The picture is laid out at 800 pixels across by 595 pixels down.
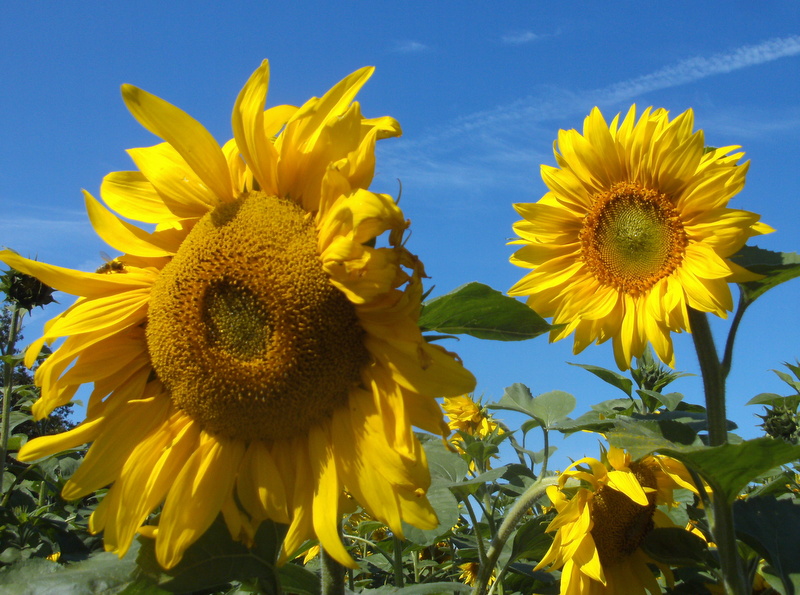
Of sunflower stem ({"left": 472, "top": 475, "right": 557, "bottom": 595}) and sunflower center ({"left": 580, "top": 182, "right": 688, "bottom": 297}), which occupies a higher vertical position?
sunflower center ({"left": 580, "top": 182, "right": 688, "bottom": 297})

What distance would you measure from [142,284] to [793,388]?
11.7 feet

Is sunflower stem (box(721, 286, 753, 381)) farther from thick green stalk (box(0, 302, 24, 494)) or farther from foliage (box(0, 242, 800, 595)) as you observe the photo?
thick green stalk (box(0, 302, 24, 494))

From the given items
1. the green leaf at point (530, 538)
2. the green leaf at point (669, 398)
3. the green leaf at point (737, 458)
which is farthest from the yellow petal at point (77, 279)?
the green leaf at point (669, 398)

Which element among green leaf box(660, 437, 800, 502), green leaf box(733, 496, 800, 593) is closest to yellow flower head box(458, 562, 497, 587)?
green leaf box(733, 496, 800, 593)

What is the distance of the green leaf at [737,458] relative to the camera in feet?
5.76

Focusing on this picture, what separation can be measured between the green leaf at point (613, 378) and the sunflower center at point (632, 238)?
38 centimetres

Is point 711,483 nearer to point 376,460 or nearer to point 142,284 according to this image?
point 376,460

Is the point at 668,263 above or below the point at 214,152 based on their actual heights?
above

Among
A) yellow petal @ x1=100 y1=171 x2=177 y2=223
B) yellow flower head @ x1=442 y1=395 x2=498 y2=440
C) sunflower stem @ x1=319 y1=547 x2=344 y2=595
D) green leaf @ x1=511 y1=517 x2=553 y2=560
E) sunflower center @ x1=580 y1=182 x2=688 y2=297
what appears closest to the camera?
sunflower stem @ x1=319 y1=547 x2=344 y2=595

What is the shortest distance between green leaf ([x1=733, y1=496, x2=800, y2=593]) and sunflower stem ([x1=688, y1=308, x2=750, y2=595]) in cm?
10

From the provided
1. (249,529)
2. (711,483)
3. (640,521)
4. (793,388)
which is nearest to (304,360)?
(249,529)

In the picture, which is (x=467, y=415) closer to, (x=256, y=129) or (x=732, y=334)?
(x=732, y=334)

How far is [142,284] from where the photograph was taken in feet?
5.84

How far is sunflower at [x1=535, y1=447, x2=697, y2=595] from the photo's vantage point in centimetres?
238
